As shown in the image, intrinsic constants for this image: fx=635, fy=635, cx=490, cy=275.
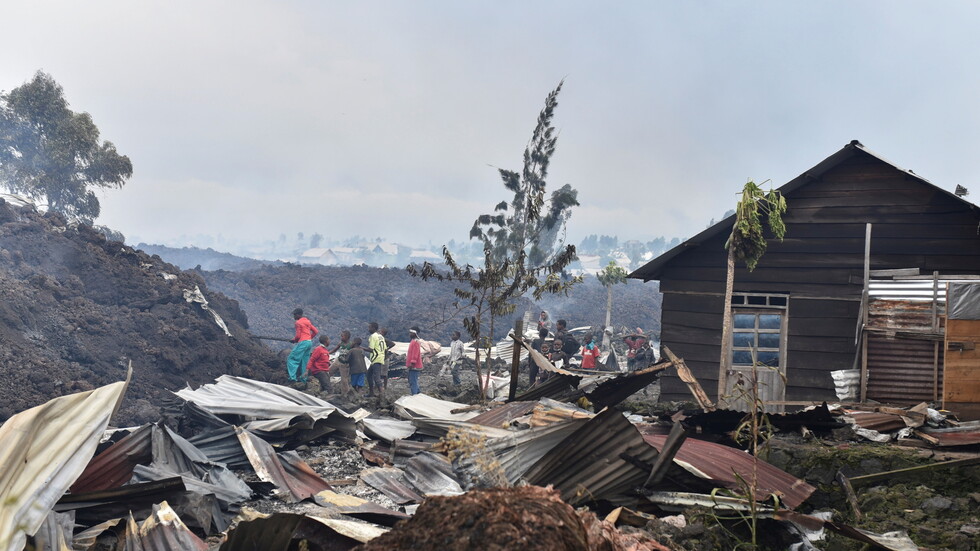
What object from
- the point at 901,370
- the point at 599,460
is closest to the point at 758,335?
the point at 901,370

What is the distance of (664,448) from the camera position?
4789mm

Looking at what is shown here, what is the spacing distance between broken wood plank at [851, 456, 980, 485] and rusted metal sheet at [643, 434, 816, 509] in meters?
0.55

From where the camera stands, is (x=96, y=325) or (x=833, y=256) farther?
(x=96, y=325)

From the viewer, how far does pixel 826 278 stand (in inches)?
408

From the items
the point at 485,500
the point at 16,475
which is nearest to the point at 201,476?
the point at 16,475

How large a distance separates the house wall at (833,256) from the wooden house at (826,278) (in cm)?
2

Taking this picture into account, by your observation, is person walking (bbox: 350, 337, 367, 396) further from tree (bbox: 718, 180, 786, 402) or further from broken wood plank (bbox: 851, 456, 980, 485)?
broken wood plank (bbox: 851, 456, 980, 485)

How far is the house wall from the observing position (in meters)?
9.80

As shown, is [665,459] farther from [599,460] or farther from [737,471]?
[737,471]

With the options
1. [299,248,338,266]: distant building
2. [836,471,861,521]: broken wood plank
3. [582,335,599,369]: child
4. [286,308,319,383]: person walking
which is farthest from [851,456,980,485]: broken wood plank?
[299,248,338,266]: distant building

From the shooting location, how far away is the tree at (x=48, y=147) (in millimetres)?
33594

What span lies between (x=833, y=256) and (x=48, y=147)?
127ft

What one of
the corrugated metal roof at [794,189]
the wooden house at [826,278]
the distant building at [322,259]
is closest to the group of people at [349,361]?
the corrugated metal roof at [794,189]

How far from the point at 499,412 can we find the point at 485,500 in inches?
191
